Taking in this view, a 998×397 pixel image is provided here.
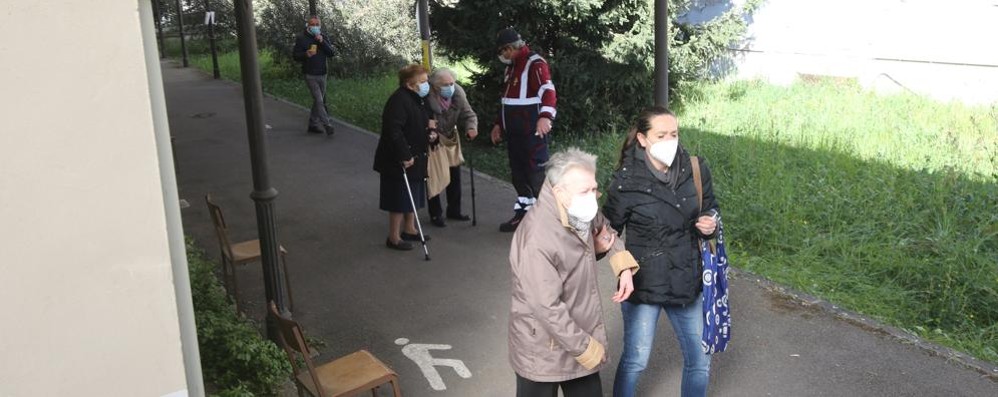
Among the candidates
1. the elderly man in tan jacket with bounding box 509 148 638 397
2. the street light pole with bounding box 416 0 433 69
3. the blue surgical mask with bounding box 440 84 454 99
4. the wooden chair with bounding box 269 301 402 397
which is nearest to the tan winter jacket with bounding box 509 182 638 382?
the elderly man in tan jacket with bounding box 509 148 638 397

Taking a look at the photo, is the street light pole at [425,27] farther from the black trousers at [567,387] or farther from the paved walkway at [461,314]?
the black trousers at [567,387]

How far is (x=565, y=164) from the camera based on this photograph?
388 cm

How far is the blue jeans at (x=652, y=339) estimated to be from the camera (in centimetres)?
438

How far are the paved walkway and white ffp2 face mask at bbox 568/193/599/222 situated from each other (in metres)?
1.89

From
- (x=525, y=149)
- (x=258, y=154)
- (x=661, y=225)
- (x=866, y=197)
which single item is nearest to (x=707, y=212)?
(x=661, y=225)

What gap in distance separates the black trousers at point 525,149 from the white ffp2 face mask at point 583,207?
14.2 feet

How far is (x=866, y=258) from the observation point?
723 cm

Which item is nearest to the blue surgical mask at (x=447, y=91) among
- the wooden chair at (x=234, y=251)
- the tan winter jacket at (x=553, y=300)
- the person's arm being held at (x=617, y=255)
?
the wooden chair at (x=234, y=251)

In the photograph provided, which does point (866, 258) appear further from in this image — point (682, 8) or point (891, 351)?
point (682, 8)

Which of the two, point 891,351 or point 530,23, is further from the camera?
point 530,23

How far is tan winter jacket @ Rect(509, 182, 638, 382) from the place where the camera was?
3.76 meters

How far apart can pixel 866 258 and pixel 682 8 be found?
7.31 m

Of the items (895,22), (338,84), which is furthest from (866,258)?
(338,84)

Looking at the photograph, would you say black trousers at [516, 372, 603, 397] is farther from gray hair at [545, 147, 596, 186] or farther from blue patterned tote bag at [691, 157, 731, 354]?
gray hair at [545, 147, 596, 186]
